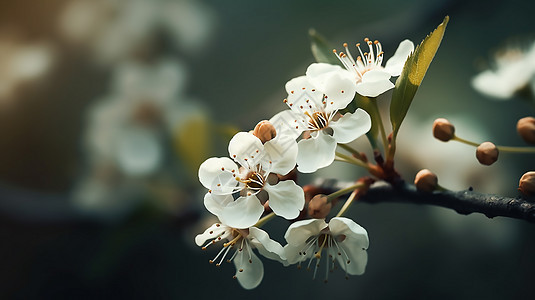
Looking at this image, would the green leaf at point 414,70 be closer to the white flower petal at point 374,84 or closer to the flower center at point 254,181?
the white flower petal at point 374,84

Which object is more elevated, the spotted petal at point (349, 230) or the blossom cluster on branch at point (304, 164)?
the blossom cluster on branch at point (304, 164)

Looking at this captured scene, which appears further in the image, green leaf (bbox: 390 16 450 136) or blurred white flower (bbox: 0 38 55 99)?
blurred white flower (bbox: 0 38 55 99)

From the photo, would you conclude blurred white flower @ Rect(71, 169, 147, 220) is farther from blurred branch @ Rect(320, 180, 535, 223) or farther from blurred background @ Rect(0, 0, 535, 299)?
blurred branch @ Rect(320, 180, 535, 223)

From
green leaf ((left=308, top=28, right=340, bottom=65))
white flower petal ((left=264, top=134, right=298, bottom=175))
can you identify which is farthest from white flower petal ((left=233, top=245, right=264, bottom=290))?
green leaf ((left=308, top=28, right=340, bottom=65))

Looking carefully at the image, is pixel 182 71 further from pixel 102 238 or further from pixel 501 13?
pixel 501 13

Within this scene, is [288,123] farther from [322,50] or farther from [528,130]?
[528,130]

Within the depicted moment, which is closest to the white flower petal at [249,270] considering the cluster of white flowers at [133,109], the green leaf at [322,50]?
the green leaf at [322,50]
